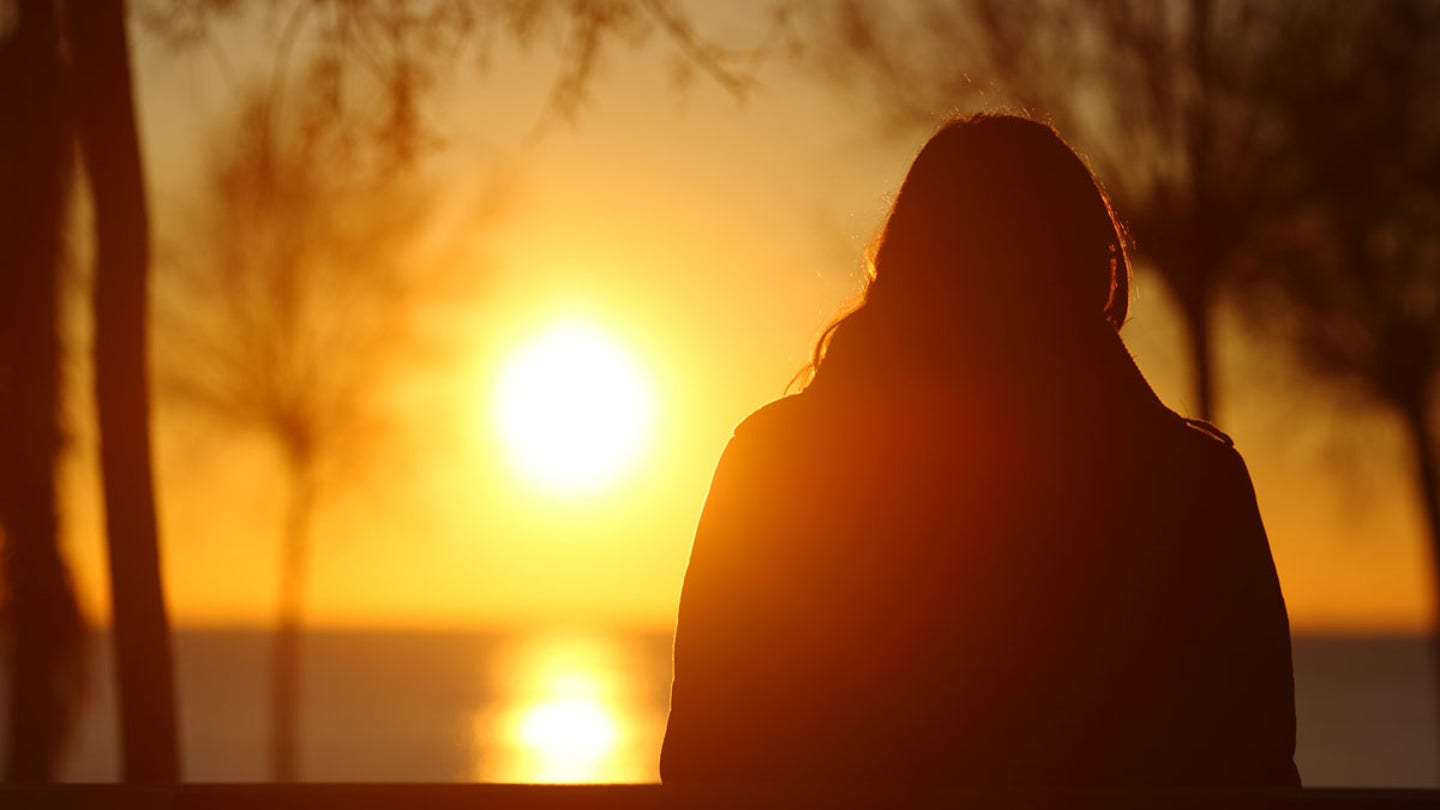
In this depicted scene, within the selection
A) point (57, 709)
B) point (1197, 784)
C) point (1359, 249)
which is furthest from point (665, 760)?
point (1359, 249)

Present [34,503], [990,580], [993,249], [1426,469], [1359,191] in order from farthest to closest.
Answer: [1426,469], [1359,191], [34,503], [993,249], [990,580]

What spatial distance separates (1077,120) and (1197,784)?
9.63 metres

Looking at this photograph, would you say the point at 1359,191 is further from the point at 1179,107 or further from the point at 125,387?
the point at 125,387

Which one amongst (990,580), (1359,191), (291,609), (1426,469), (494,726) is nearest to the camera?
(990,580)

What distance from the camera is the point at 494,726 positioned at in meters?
49.5

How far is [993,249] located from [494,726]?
48085 millimetres

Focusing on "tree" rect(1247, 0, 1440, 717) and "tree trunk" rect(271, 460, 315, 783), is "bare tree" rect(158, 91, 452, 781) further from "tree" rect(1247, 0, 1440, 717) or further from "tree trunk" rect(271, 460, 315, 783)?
"tree" rect(1247, 0, 1440, 717)

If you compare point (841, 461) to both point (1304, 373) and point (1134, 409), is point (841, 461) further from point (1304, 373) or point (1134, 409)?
point (1304, 373)

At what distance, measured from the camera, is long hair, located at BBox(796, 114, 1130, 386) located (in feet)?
9.20

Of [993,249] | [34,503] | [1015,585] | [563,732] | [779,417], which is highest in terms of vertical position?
[563,732]

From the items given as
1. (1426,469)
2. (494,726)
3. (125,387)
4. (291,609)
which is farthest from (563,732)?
(125,387)

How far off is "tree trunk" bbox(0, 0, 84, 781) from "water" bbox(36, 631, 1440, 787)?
823 mm

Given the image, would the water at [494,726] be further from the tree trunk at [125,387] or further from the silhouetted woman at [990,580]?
the tree trunk at [125,387]

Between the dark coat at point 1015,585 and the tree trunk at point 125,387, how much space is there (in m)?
4.30
